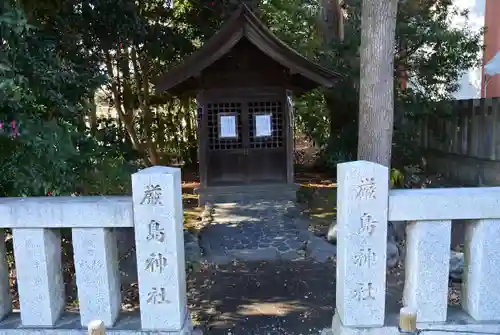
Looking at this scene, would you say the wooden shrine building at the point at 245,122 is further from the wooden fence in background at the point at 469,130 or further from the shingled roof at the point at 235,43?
the wooden fence in background at the point at 469,130

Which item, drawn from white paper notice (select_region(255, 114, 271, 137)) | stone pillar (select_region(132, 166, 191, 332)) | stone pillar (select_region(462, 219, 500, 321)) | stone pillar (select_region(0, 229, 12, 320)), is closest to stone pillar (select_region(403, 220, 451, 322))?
stone pillar (select_region(462, 219, 500, 321))

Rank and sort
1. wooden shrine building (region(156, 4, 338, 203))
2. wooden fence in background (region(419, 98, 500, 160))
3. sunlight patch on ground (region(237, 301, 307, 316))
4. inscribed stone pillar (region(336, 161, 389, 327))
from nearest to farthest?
inscribed stone pillar (region(336, 161, 389, 327)) → sunlight patch on ground (region(237, 301, 307, 316)) → wooden fence in background (region(419, 98, 500, 160)) → wooden shrine building (region(156, 4, 338, 203))

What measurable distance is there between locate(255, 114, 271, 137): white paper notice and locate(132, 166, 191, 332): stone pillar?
6726mm

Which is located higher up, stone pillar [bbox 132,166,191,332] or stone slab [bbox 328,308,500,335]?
stone pillar [bbox 132,166,191,332]

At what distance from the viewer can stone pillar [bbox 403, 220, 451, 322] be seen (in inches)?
130

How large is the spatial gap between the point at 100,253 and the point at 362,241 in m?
2.02

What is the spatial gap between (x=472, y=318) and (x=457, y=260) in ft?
7.12

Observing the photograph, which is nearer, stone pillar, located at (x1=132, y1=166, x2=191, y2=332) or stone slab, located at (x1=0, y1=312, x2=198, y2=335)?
stone pillar, located at (x1=132, y1=166, x2=191, y2=332)

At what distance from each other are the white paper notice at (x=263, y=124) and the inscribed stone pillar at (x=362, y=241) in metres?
6.71

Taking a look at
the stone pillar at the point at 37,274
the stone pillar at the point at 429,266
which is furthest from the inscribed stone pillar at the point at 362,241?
the stone pillar at the point at 37,274

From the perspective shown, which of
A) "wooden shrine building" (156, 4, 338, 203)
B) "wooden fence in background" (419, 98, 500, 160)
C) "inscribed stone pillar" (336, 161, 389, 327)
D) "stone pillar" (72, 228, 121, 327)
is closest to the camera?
"inscribed stone pillar" (336, 161, 389, 327)

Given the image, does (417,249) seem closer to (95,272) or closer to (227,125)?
(95,272)

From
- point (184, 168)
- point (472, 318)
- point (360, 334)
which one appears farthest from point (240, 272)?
point (184, 168)

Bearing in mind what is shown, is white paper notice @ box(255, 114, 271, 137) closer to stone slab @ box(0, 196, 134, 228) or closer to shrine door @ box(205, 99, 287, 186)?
shrine door @ box(205, 99, 287, 186)
